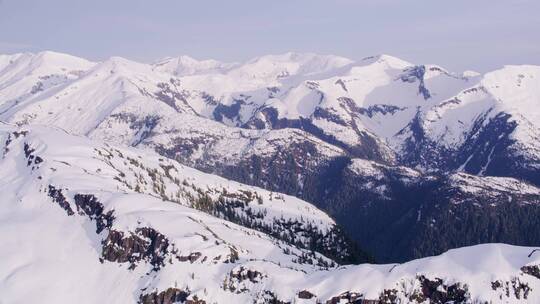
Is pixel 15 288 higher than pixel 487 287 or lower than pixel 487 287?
lower

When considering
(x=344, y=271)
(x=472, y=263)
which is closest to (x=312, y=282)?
(x=344, y=271)

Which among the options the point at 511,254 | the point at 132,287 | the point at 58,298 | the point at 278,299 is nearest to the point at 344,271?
the point at 278,299

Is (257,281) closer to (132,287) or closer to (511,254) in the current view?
(132,287)

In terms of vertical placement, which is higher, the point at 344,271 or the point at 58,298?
the point at 344,271

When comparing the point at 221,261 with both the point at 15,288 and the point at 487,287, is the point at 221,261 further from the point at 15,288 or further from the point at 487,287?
the point at 487,287

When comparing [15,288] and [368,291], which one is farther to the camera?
[15,288]

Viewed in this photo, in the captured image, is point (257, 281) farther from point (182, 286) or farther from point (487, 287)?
point (487, 287)

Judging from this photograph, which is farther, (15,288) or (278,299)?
(15,288)

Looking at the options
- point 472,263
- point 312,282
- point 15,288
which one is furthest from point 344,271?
point 15,288
